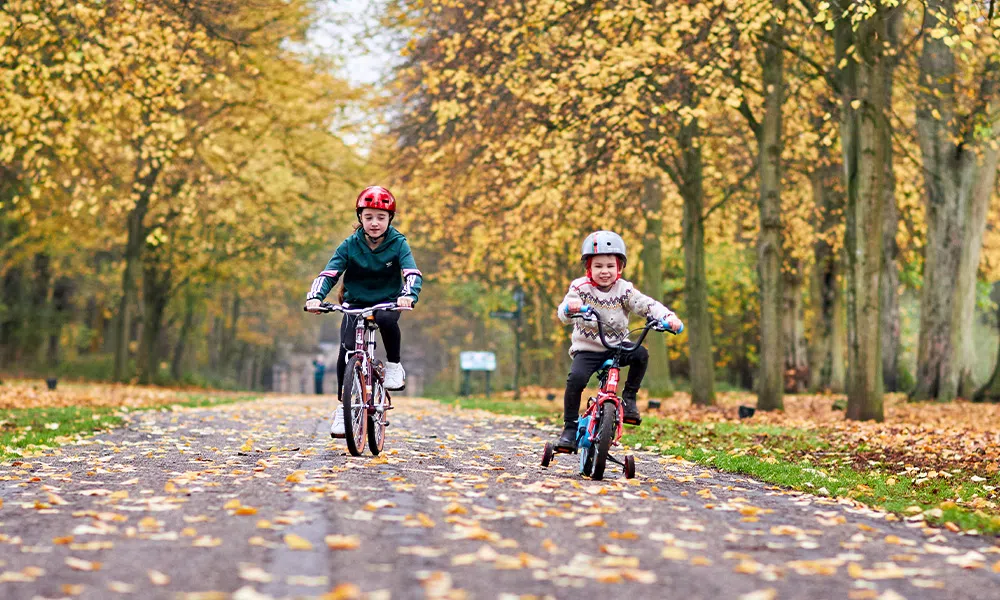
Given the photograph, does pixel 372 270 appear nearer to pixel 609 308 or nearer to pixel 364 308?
pixel 364 308

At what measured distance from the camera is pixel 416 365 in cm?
8081

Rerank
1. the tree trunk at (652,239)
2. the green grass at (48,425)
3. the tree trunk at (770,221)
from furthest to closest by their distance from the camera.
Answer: the tree trunk at (652,239)
the tree trunk at (770,221)
the green grass at (48,425)

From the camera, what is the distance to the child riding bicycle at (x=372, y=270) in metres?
9.32

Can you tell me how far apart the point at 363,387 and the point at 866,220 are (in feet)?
30.8

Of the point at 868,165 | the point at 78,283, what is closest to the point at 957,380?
the point at 868,165

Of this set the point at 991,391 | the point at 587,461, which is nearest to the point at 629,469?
the point at 587,461

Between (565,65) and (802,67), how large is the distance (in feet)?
21.4

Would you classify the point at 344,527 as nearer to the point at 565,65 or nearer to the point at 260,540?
the point at 260,540

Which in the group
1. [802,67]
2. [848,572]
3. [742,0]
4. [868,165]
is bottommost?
[848,572]

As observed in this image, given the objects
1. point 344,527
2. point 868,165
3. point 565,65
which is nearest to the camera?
point 344,527

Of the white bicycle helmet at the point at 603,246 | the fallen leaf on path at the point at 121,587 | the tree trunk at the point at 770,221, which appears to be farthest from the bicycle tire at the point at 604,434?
the tree trunk at the point at 770,221

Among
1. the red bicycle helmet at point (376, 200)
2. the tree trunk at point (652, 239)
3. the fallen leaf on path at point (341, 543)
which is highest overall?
the tree trunk at point (652, 239)

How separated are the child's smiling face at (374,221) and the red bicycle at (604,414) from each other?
1983mm

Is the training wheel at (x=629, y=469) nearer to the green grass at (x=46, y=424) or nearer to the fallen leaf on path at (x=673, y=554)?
the fallen leaf on path at (x=673, y=554)
